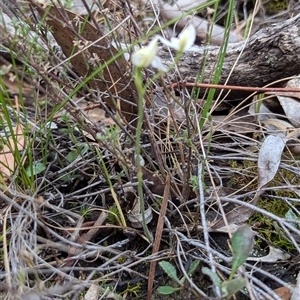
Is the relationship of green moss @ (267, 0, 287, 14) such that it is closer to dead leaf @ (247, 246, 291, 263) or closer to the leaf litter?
the leaf litter

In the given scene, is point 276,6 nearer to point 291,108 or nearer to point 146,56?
point 291,108

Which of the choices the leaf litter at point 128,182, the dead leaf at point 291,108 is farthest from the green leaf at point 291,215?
the dead leaf at point 291,108

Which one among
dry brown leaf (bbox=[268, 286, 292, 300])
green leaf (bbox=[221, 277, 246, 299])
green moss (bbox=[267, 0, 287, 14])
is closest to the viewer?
green leaf (bbox=[221, 277, 246, 299])

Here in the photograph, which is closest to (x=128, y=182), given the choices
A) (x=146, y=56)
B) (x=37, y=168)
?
(x=37, y=168)

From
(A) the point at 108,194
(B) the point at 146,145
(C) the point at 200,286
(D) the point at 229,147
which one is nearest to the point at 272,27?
(D) the point at 229,147

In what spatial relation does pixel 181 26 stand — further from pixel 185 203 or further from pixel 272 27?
pixel 185 203

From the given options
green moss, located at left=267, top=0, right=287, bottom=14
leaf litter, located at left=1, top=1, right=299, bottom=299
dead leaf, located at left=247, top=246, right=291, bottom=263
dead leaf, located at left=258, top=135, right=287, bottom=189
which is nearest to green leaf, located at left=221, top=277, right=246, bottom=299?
leaf litter, located at left=1, top=1, right=299, bottom=299

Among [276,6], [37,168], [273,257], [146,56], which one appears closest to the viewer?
[146,56]

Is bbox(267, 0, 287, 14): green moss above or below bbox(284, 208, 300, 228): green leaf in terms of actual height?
above
